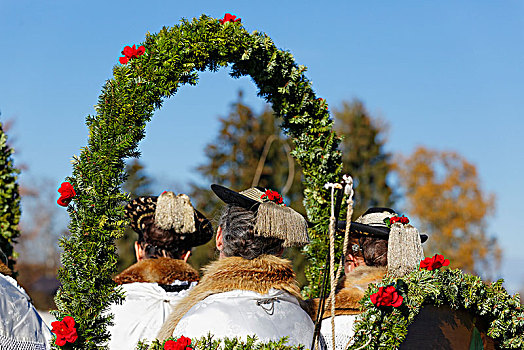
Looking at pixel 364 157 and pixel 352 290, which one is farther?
pixel 364 157

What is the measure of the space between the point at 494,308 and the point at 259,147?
11.2m

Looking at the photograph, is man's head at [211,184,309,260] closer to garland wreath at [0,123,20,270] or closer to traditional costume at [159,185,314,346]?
traditional costume at [159,185,314,346]

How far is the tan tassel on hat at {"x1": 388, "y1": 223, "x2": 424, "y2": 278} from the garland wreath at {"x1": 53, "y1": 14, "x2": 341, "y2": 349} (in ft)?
4.34

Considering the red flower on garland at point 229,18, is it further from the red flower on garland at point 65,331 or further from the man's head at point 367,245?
the red flower on garland at point 65,331

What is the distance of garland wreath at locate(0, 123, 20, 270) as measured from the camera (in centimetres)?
424

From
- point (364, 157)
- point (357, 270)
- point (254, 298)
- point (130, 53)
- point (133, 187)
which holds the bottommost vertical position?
point (254, 298)

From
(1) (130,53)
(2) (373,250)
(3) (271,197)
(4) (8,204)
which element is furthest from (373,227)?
(4) (8,204)

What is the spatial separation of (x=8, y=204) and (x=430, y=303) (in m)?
3.15

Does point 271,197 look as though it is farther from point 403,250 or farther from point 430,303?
point 430,303

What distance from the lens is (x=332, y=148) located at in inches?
150

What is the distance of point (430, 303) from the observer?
3037 mm

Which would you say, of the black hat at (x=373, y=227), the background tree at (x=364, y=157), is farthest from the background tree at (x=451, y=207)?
the black hat at (x=373, y=227)

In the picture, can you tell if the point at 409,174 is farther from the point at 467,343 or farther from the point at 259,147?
the point at 467,343

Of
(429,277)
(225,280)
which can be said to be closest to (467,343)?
(429,277)
